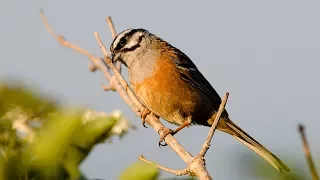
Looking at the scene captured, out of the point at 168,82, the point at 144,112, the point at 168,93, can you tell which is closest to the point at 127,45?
the point at 168,82

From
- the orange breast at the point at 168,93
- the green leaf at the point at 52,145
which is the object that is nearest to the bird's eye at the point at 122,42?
the orange breast at the point at 168,93

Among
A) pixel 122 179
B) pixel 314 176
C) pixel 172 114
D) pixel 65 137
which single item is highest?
pixel 314 176

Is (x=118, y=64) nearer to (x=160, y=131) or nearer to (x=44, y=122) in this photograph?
(x=160, y=131)

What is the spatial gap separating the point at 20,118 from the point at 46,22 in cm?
260

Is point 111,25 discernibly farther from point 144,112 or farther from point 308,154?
point 308,154

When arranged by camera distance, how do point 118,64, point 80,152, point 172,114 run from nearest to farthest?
point 80,152, point 118,64, point 172,114

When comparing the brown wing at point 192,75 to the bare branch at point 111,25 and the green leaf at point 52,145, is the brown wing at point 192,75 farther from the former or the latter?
the green leaf at point 52,145

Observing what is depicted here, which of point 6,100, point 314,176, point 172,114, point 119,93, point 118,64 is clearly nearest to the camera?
point 314,176

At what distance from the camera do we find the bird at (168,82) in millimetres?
5277

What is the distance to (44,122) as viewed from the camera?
6.58ft

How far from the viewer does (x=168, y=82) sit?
5465 millimetres

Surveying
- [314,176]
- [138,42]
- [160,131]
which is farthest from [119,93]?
[314,176]

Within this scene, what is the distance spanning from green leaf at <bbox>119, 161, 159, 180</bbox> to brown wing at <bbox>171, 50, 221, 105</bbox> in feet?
12.5

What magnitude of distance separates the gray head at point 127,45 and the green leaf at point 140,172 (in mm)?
3607
